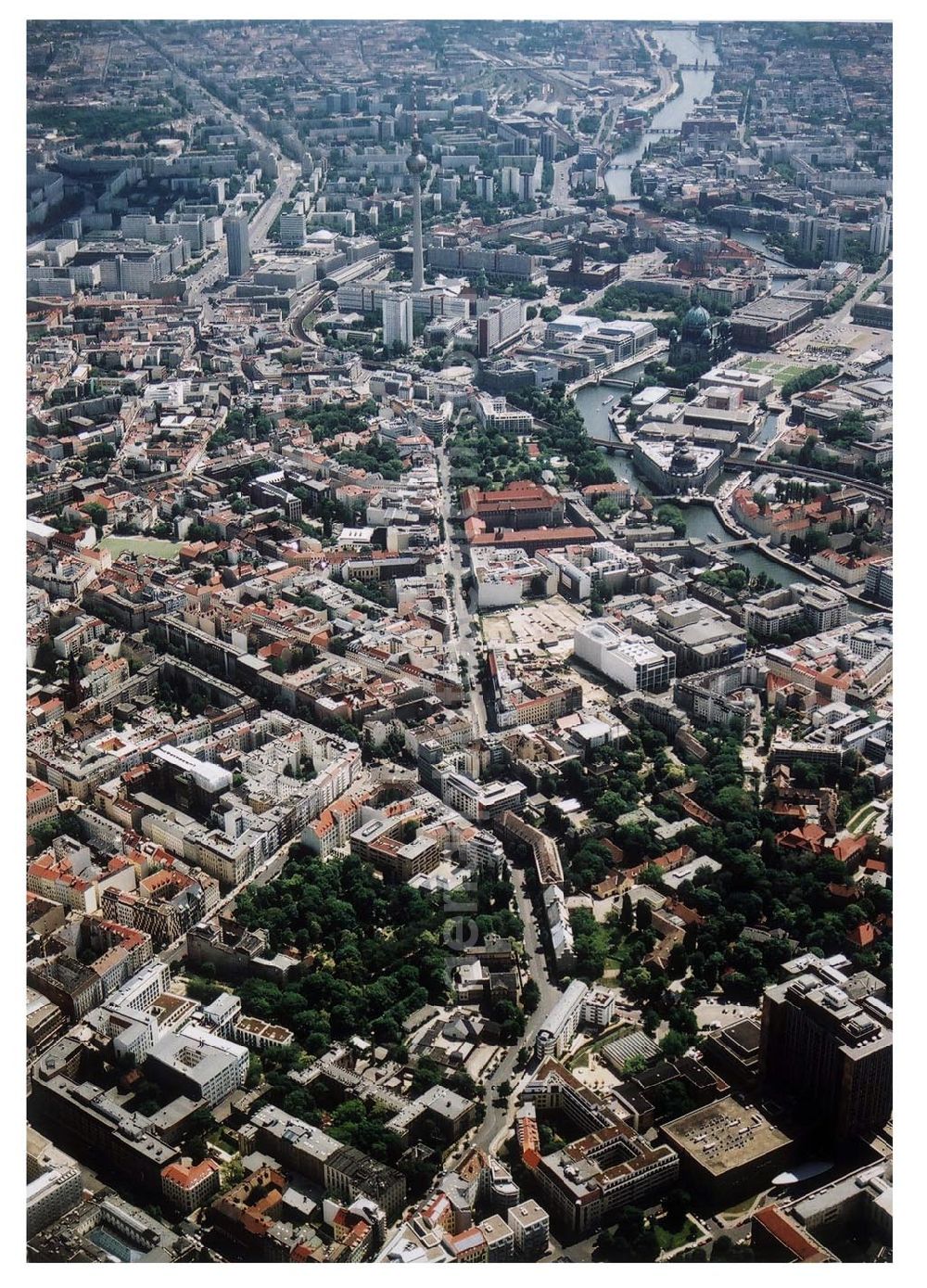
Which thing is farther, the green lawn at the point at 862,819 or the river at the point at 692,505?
the river at the point at 692,505

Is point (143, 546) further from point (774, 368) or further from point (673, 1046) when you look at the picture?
point (774, 368)

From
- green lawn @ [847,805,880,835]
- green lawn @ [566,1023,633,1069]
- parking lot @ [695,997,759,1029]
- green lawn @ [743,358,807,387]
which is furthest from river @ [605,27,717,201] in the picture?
green lawn @ [566,1023,633,1069]

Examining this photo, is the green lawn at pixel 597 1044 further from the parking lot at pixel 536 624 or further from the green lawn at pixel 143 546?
the green lawn at pixel 143 546

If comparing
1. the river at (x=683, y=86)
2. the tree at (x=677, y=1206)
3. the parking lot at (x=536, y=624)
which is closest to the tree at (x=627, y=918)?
the tree at (x=677, y=1206)

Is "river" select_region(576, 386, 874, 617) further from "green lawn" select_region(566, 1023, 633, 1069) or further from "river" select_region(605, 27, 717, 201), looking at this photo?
"river" select_region(605, 27, 717, 201)

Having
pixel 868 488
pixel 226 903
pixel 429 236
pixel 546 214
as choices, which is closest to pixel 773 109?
pixel 546 214

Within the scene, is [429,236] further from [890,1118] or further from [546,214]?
[890,1118]

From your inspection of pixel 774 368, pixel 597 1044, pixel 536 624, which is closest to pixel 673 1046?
pixel 597 1044
